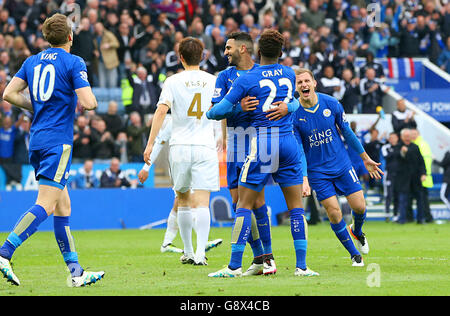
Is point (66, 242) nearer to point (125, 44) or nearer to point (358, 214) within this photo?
point (358, 214)

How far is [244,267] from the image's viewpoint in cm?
1026

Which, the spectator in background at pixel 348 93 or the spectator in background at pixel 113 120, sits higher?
the spectator in background at pixel 348 93

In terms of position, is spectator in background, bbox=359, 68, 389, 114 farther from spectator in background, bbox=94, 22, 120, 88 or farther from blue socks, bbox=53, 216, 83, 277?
blue socks, bbox=53, 216, 83, 277

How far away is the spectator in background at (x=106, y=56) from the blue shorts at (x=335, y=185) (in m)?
13.2

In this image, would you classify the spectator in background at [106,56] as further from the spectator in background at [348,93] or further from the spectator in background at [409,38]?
the spectator in background at [409,38]

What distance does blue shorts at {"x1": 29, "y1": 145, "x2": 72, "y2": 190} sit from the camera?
783cm

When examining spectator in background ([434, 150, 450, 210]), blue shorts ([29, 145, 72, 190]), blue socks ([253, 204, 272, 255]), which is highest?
blue shorts ([29, 145, 72, 190])

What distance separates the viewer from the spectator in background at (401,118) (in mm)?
23297

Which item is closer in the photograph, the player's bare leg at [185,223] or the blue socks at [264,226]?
the blue socks at [264,226]

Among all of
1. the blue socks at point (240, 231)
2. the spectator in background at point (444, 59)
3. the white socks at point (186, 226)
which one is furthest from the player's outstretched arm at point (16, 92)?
the spectator in background at point (444, 59)

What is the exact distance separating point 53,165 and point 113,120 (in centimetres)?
1375

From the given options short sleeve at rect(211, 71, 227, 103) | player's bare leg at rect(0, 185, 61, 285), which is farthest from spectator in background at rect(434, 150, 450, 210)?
player's bare leg at rect(0, 185, 61, 285)

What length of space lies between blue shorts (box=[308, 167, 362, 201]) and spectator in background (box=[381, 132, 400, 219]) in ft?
37.6
